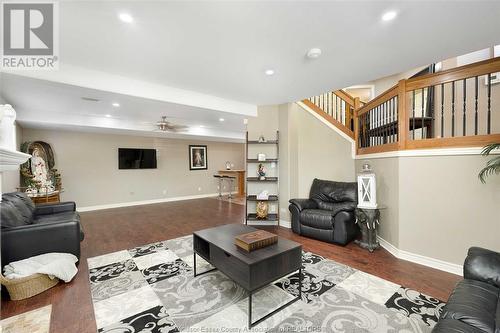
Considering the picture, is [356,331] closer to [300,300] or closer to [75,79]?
[300,300]

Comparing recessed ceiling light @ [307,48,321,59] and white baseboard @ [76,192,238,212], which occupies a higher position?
recessed ceiling light @ [307,48,321,59]

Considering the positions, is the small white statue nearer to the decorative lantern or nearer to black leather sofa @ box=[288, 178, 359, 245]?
black leather sofa @ box=[288, 178, 359, 245]

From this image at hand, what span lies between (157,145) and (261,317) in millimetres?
6648

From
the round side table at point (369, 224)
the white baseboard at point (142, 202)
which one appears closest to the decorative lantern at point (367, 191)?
the round side table at point (369, 224)

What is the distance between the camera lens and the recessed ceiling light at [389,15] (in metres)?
1.76

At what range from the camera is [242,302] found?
198 cm

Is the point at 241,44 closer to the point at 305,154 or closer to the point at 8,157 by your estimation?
the point at 8,157

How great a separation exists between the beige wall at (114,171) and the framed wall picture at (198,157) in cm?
16

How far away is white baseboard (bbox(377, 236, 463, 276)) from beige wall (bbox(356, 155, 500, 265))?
46 millimetres

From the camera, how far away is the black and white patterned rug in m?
1.70

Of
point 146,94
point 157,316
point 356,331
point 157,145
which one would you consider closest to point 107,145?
point 157,145

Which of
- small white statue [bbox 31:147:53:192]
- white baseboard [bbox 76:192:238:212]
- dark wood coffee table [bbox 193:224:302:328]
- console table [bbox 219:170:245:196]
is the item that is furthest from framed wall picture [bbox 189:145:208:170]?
dark wood coffee table [bbox 193:224:302:328]

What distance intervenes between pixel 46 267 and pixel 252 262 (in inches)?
86.6

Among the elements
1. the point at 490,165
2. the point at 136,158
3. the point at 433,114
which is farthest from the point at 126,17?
the point at 136,158
